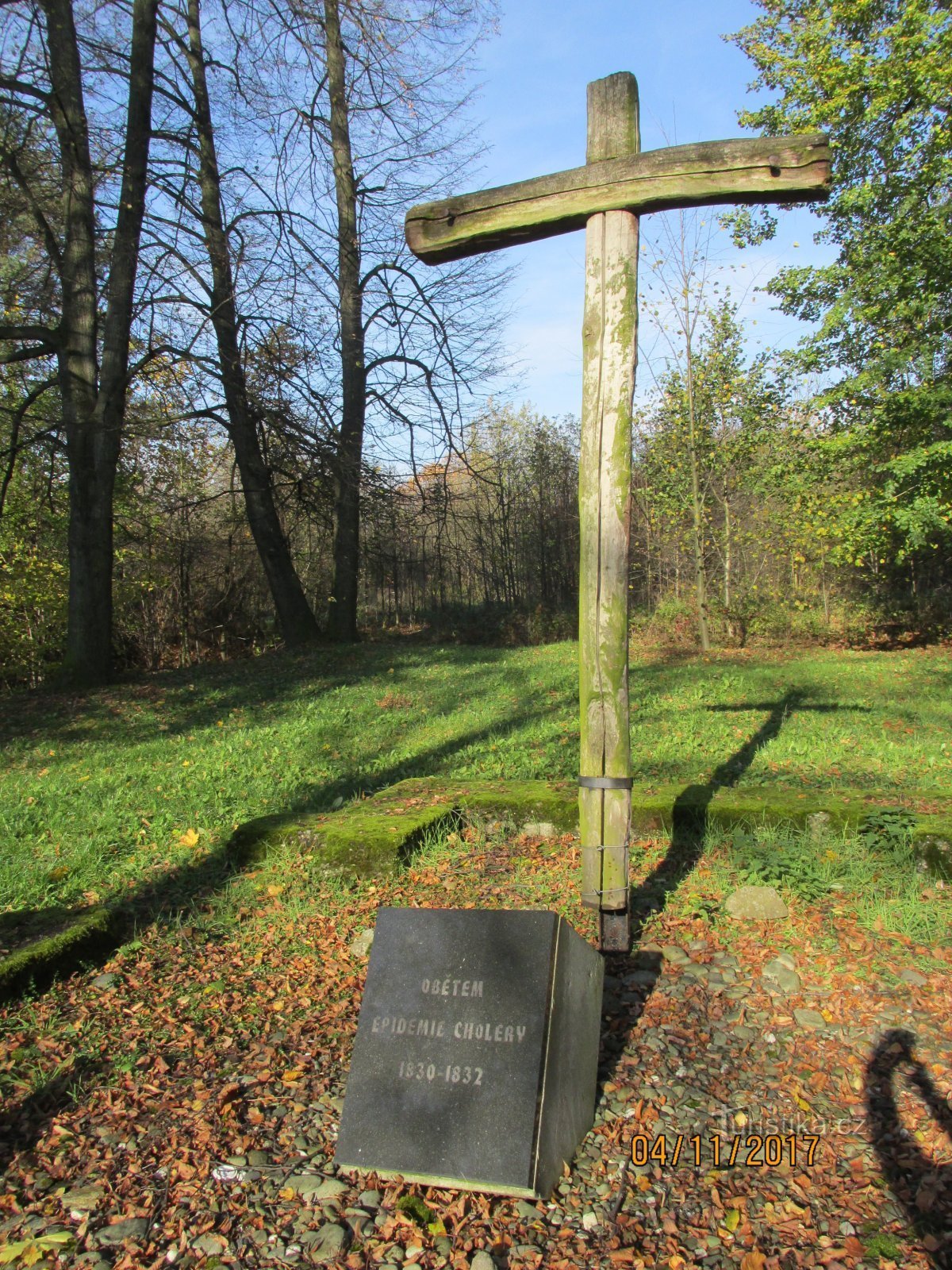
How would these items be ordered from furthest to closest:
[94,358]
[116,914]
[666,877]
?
[94,358] < [666,877] < [116,914]

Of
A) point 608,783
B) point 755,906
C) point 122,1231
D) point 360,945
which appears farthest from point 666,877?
point 122,1231

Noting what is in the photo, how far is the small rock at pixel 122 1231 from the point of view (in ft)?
7.70

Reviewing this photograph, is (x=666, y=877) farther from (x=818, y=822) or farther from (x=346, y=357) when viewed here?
(x=346, y=357)

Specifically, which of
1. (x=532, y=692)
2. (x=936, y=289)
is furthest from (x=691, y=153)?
(x=936, y=289)

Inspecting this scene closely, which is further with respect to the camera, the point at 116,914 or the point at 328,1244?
the point at 116,914

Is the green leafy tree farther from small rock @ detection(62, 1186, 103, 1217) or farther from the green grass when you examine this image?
small rock @ detection(62, 1186, 103, 1217)

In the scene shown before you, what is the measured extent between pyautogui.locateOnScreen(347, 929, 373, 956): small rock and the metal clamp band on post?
52.3 inches

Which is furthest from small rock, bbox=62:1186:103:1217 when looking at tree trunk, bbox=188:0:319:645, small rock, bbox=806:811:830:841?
tree trunk, bbox=188:0:319:645

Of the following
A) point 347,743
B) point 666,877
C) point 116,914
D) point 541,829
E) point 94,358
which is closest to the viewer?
point 116,914

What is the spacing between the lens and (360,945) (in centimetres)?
407

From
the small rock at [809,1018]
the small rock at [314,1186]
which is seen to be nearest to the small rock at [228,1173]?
the small rock at [314,1186]

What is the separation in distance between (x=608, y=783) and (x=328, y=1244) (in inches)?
74.4

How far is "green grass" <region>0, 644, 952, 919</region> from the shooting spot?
5.60 m
